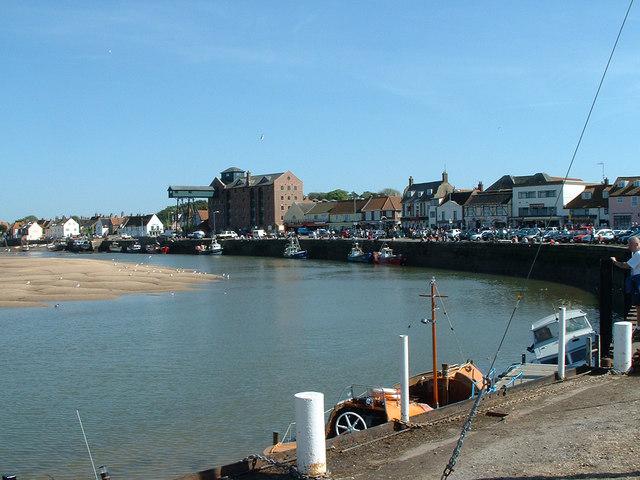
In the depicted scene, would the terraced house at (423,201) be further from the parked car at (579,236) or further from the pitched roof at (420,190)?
the parked car at (579,236)

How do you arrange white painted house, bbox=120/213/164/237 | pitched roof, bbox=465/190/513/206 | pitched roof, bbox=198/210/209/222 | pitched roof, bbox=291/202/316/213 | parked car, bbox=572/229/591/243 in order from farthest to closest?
white painted house, bbox=120/213/164/237 < pitched roof, bbox=198/210/209/222 < pitched roof, bbox=291/202/316/213 < pitched roof, bbox=465/190/513/206 < parked car, bbox=572/229/591/243

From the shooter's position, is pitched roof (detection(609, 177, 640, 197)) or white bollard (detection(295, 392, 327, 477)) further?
pitched roof (detection(609, 177, 640, 197))

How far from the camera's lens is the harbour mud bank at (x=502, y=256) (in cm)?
Answer: 5100

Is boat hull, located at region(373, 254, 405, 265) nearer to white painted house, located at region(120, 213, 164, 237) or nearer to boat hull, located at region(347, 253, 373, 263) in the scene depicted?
boat hull, located at region(347, 253, 373, 263)

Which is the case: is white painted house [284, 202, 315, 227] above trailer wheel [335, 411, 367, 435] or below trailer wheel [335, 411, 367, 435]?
above

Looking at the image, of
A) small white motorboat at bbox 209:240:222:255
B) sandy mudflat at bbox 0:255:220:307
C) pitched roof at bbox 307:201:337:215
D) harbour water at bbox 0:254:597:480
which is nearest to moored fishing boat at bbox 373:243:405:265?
sandy mudflat at bbox 0:255:220:307

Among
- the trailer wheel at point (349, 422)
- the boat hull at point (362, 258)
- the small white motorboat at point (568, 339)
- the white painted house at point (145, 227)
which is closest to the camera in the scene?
the trailer wheel at point (349, 422)

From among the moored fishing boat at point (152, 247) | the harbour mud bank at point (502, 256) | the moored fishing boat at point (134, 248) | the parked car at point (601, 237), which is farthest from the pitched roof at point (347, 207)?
the parked car at point (601, 237)

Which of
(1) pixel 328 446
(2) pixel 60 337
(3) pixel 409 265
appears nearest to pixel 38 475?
(1) pixel 328 446

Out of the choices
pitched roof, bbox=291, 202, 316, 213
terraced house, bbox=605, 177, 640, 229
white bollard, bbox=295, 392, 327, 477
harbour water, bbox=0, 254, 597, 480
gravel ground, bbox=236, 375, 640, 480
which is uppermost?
pitched roof, bbox=291, 202, 316, 213

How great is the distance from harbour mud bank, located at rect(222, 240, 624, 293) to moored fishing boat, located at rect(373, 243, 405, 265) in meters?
0.94

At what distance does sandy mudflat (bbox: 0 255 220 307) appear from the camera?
152 feet

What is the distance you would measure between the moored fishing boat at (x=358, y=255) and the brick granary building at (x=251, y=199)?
187ft

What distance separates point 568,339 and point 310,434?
40.7 ft
